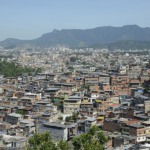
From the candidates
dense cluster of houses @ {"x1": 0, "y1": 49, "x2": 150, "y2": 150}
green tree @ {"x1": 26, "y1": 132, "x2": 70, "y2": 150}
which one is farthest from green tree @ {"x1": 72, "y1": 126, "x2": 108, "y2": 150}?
dense cluster of houses @ {"x1": 0, "y1": 49, "x2": 150, "y2": 150}

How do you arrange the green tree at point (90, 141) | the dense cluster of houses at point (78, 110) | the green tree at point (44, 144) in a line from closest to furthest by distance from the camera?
the green tree at point (90, 141)
the green tree at point (44, 144)
the dense cluster of houses at point (78, 110)

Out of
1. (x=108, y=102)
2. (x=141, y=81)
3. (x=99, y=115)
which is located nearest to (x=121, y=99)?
(x=108, y=102)

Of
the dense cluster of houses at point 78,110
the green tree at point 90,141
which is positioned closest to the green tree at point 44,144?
the green tree at point 90,141

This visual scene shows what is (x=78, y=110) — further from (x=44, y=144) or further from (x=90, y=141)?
(x=44, y=144)

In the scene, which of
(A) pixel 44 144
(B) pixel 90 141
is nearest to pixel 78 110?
(B) pixel 90 141

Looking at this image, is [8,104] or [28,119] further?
[8,104]

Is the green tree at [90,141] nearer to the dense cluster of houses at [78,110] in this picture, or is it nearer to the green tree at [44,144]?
the green tree at [44,144]

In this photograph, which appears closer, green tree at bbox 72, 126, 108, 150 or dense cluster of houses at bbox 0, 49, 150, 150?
green tree at bbox 72, 126, 108, 150

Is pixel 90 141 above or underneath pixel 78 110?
above

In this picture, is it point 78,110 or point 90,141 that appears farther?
point 78,110

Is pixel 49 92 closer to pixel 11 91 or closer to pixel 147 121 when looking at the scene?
pixel 11 91

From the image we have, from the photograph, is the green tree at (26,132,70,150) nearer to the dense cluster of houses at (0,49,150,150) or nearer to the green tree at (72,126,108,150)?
the green tree at (72,126,108,150)
